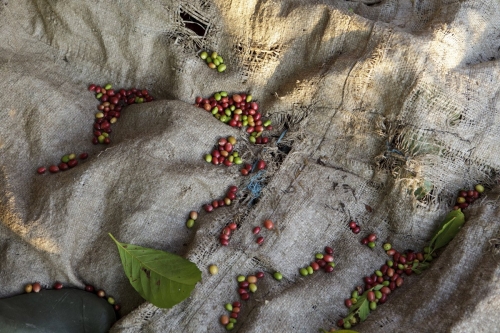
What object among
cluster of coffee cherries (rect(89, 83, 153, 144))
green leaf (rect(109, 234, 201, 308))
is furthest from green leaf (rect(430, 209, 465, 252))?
cluster of coffee cherries (rect(89, 83, 153, 144))

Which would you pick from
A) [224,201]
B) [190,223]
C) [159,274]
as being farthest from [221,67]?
[159,274]

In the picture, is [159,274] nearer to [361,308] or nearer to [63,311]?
[63,311]

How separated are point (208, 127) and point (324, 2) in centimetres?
92

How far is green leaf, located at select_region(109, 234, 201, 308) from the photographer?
7.03 feet

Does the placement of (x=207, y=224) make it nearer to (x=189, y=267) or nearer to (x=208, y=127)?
(x=189, y=267)

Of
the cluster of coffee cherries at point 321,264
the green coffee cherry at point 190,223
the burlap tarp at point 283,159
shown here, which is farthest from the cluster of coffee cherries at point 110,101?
the cluster of coffee cherries at point 321,264

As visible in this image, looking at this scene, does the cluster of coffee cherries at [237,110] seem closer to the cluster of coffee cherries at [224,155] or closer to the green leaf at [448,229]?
the cluster of coffee cherries at [224,155]

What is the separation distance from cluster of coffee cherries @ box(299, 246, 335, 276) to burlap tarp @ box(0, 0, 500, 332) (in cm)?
4

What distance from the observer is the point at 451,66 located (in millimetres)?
2379

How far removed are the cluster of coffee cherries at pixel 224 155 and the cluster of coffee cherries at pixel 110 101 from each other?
1.88ft

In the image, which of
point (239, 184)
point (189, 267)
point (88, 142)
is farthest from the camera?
point (88, 142)

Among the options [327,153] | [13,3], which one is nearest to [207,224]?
[327,153]

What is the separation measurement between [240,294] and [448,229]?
3.42 ft

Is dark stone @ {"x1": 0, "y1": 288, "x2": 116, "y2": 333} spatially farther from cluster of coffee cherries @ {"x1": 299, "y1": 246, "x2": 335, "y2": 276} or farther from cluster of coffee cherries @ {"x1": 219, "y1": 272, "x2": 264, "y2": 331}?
cluster of coffee cherries @ {"x1": 299, "y1": 246, "x2": 335, "y2": 276}
